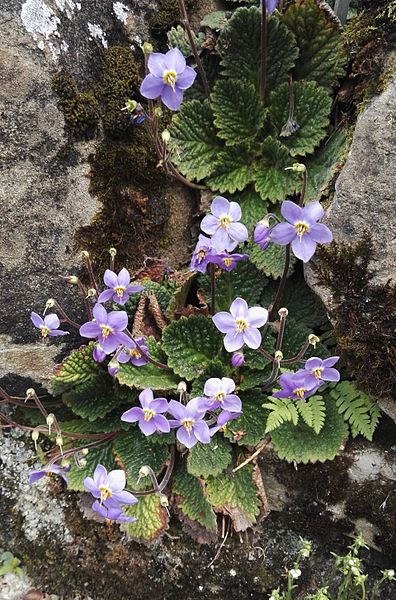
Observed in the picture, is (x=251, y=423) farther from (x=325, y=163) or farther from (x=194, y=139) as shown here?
(x=194, y=139)

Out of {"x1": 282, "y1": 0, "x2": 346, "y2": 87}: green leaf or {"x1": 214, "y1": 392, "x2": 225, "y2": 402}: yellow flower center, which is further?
{"x1": 282, "y1": 0, "x2": 346, "y2": 87}: green leaf

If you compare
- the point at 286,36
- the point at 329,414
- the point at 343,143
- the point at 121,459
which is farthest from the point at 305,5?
the point at 121,459

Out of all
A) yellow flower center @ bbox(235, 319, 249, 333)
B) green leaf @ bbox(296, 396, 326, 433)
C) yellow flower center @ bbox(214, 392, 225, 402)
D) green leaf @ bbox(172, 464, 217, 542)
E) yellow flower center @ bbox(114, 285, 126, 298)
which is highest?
yellow flower center @ bbox(235, 319, 249, 333)

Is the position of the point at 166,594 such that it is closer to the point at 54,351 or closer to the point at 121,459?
the point at 121,459

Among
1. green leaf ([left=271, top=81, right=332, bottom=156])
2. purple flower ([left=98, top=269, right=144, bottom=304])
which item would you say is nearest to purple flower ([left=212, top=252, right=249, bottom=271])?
purple flower ([left=98, top=269, right=144, bottom=304])

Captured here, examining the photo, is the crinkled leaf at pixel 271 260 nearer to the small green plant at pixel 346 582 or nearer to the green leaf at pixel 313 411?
the green leaf at pixel 313 411

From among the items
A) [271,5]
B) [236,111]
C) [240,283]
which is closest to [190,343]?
[240,283]

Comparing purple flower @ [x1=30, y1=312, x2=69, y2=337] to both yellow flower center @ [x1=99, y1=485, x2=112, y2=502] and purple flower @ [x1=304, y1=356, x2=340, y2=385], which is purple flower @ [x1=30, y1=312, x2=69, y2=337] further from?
purple flower @ [x1=304, y1=356, x2=340, y2=385]
